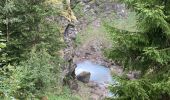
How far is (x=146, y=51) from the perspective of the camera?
855cm

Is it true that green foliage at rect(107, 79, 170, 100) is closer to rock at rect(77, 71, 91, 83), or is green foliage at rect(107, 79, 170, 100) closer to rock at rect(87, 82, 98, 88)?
rock at rect(87, 82, 98, 88)

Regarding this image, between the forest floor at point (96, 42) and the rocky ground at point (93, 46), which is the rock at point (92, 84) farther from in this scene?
the forest floor at point (96, 42)

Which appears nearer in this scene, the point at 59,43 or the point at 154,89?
the point at 154,89

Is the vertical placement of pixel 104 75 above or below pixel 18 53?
below

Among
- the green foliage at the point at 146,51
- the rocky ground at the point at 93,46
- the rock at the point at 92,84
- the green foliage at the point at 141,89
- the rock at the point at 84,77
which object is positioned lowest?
the rock at the point at 92,84

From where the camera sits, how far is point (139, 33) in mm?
8977

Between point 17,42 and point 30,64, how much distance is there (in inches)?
70.1

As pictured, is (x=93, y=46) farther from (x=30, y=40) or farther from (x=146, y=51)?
(x=146, y=51)

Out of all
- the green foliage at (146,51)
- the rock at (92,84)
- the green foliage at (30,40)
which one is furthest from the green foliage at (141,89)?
the rock at (92,84)

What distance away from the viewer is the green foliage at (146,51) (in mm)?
8211

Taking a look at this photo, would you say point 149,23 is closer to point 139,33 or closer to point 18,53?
point 139,33

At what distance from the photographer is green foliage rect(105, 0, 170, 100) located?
323 inches

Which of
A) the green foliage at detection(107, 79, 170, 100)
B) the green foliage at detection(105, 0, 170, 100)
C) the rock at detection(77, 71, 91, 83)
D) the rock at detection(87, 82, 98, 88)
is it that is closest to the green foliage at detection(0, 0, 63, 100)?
the green foliage at detection(105, 0, 170, 100)

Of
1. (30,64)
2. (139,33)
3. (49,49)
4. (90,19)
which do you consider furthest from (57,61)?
(90,19)
